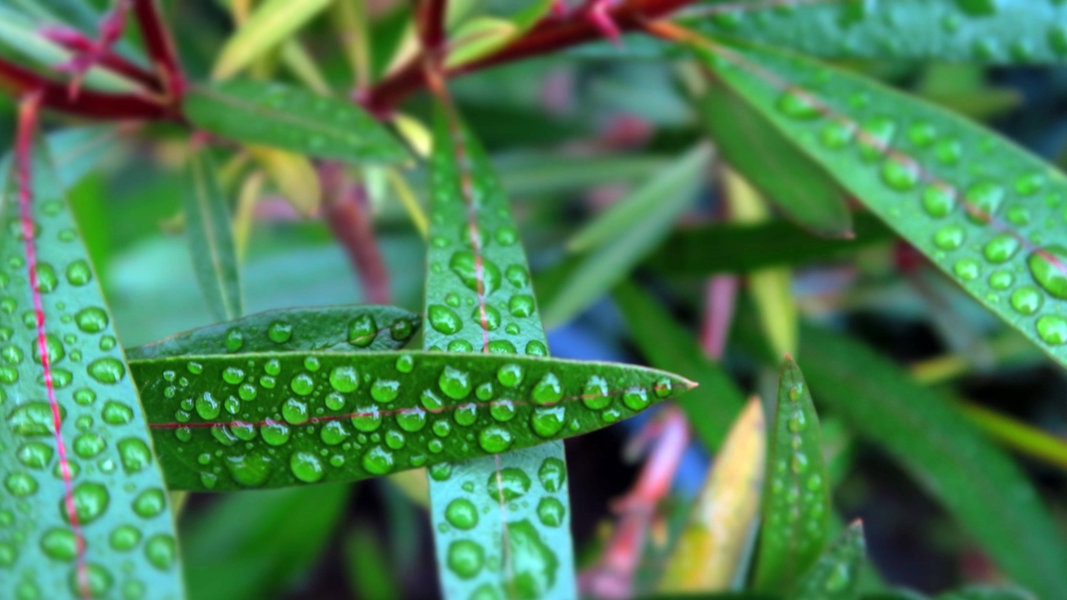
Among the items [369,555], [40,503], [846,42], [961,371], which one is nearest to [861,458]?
[961,371]

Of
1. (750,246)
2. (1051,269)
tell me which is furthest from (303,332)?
(750,246)

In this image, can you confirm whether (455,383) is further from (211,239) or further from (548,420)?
(211,239)

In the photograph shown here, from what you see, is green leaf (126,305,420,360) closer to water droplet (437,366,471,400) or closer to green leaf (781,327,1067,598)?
water droplet (437,366,471,400)

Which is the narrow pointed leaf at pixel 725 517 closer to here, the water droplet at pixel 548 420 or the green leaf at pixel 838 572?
the green leaf at pixel 838 572

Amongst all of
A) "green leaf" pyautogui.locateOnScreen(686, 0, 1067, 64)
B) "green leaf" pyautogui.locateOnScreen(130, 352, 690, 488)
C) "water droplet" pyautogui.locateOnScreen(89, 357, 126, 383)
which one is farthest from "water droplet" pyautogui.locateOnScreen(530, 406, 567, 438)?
"green leaf" pyautogui.locateOnScreen(686, 0, 1067, 64)

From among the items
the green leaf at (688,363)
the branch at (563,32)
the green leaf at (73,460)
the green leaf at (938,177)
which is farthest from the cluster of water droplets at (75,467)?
the green leaf at (688,363)

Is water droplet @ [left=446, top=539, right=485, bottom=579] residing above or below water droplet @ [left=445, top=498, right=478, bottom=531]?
below
